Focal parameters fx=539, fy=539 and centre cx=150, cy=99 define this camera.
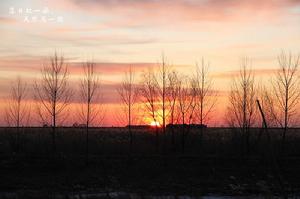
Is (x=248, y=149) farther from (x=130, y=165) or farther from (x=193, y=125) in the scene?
(x=130, y=165)

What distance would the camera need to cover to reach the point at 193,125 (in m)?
45.5

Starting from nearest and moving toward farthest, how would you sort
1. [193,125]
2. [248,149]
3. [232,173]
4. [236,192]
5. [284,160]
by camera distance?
1. [236,192]
2. [232,173]
3. [284,160]
4. [248,149]
5. [193,125]

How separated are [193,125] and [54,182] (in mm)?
17875

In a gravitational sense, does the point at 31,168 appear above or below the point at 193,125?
below

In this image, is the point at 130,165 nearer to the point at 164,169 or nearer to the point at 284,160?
the point at 164,169

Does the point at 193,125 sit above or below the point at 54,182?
above

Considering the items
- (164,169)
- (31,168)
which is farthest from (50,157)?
(164,169)

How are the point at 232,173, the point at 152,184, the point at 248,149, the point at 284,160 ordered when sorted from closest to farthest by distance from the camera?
1. the point at 152,184
2. the point at 232,173
3. the point at 284,160
4. the point at 248,149

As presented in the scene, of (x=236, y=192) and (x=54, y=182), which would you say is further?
(x=54, y=182)

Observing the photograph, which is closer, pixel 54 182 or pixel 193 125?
pixel 54 182

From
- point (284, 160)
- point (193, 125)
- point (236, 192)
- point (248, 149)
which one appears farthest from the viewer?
point (193, 125)

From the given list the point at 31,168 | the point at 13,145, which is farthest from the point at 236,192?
the point at 13,145

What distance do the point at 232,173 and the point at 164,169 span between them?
418 cm

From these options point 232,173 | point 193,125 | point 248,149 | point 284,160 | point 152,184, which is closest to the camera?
point 152,184
